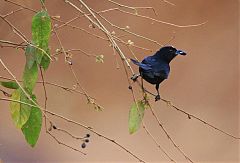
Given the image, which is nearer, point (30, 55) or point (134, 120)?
point (30, 55)

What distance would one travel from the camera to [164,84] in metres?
3.05

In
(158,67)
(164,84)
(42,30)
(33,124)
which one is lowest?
(33,124)

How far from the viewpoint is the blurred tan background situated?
280cm

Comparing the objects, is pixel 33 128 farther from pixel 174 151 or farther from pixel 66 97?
pixel 66 97

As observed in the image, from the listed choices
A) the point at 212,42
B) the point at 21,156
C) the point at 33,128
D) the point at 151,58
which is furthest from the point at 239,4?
the point at 33,128

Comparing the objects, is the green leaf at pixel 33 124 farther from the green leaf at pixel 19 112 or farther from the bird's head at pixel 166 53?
the bird's head at pixel 166 53

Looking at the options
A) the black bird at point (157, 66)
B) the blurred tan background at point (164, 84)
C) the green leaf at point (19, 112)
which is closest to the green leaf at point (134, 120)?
the black bird at point (157, 66)

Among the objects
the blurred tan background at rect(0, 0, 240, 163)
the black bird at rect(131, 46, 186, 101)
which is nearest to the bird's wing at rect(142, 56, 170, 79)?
the black bird at rect(131, 46, 186, 101)

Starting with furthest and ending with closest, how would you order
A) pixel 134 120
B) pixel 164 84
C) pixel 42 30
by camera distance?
pixel 164 84 → pixel 134 120 → pixel 42 30

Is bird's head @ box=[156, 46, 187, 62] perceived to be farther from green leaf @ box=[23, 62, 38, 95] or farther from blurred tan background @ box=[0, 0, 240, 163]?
blurred tan background @ box=[0, 0, 240, 163]

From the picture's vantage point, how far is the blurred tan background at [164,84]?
9.20 ft

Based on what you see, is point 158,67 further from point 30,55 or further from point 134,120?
point 30,55

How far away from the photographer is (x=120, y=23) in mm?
3039

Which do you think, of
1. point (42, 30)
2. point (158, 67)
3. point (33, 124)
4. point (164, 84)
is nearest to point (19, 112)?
point (33, 124)
